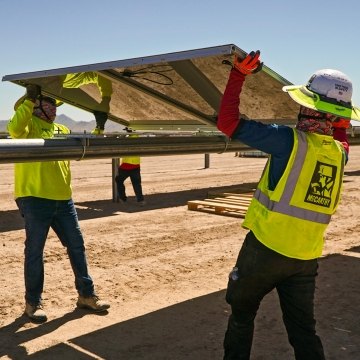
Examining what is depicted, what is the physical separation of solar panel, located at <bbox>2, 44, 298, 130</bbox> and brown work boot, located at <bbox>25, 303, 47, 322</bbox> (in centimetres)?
212

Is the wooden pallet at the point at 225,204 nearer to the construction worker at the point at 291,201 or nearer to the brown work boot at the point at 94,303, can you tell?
the brown work boot at the point at 94,303

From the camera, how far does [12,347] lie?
4.47m

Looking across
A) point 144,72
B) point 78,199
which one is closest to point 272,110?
point 144,72

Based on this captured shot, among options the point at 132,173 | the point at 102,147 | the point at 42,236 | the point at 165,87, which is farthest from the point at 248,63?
the point at 132,173

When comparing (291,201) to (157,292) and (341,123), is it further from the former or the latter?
(157,292)

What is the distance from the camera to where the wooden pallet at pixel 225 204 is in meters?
10.8

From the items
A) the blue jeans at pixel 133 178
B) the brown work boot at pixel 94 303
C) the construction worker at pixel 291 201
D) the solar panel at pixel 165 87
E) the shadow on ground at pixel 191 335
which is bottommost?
the shadow on ground at pixel 191 335

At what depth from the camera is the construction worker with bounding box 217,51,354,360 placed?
3273 millimetres

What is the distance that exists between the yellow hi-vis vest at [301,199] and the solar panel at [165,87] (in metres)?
1.05

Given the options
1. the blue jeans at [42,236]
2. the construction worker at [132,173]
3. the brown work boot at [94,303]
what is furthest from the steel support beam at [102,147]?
the construction worker at [132,173]

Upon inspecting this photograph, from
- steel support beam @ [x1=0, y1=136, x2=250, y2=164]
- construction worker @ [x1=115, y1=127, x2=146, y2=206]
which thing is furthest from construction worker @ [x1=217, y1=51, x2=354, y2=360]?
construction worker @ [x1=115, y1=127, x2=146, y2=206]

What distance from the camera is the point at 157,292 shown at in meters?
5.89

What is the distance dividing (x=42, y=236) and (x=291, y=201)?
A: 102 inches

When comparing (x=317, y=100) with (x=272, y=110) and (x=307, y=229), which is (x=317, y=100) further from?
(x=272, y=110)
